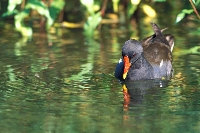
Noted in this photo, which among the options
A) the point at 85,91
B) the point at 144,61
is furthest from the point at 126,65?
the point at 85,91

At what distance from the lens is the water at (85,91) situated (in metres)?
7.42

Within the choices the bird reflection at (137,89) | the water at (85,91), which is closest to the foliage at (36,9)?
the water at (85,91)

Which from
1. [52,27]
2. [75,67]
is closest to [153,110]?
[75,67]

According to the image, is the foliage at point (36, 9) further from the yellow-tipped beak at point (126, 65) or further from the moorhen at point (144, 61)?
the yellow-tipped beak at point (126, 65)

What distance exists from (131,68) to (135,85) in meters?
0.57

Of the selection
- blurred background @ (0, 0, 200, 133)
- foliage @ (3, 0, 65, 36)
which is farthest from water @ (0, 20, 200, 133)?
foliage @ (3, 0, 65, 36)

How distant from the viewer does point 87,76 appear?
32.2 feet

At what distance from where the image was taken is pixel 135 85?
377 inches

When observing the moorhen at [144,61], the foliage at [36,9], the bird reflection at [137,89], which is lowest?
the bird reflection at [137,89]

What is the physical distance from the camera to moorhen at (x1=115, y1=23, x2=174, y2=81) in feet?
31.9

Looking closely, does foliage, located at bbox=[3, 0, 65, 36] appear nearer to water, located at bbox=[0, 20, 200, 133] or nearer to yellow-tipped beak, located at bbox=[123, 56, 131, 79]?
water, located at bbox=[0, 20, 200, 133]

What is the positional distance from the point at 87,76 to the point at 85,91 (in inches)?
36.0

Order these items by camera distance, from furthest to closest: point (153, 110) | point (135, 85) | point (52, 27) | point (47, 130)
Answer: point (52, 27) < point (135, 85) < point (153, 110) < point (47, 130)

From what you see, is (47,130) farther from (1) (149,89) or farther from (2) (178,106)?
(1) (149,89)
